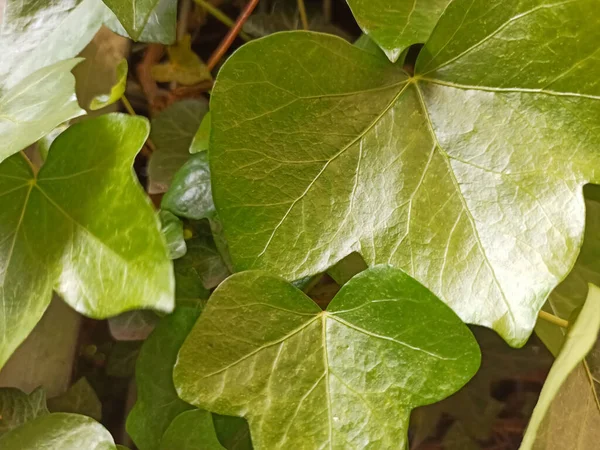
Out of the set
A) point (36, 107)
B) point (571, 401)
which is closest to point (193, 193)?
point (36, 107)

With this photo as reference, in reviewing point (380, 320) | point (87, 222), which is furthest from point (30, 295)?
point (380, 320)

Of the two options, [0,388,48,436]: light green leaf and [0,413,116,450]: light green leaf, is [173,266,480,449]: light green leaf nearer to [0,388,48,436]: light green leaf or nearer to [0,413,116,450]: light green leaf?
[0,413,116,450]: light green leaf

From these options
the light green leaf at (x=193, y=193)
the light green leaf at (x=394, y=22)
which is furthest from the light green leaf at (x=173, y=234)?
the light green leaf at (x=394, y=22)

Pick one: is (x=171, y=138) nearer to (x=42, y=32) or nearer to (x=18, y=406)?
(x=42, y=32)

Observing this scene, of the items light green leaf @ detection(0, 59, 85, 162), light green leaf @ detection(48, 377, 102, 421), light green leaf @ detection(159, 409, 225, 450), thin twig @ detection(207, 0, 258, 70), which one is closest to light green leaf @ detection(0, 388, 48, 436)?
light green leaf @ detection(48, 377, 102, 421)

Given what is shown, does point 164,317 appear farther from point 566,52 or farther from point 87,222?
point 566,52

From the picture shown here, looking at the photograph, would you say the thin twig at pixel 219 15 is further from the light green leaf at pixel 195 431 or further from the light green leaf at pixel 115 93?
the light green leaf at pixel 195 431
